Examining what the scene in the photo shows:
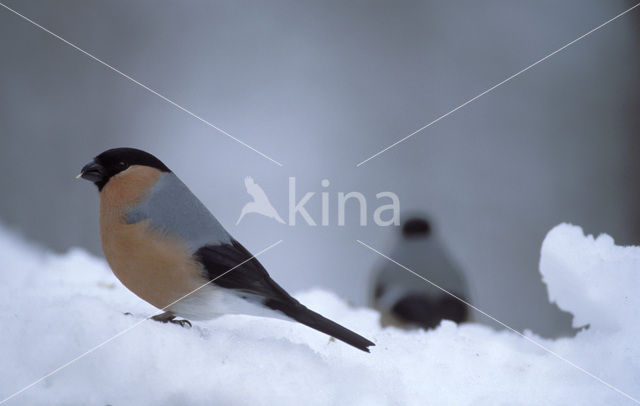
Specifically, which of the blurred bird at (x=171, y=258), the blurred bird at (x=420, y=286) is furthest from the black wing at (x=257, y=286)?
the blurred bird at (x=420, y=286)

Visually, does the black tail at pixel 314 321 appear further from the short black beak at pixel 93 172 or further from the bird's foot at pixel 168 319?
the short black beak at pixel 93 172

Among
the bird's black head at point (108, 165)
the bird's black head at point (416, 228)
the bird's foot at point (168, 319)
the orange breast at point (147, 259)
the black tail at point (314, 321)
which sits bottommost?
the bird's foot at point (168, 319)

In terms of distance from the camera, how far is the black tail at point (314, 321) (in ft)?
1.96

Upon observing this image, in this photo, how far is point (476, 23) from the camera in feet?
2.98

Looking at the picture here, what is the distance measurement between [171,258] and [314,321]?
17 cm

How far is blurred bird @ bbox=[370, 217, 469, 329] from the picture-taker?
0.86m

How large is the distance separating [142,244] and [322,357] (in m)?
0.23

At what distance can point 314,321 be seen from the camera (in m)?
0.60

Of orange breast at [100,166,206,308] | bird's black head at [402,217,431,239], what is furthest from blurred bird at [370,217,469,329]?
orange breast at [100,166,206,308]

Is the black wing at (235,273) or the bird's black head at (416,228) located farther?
the bird's black head at (416,228)

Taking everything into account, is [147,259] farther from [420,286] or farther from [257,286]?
[420,286]

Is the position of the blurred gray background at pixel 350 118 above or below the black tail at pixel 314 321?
above

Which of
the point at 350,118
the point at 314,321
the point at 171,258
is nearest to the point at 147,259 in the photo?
the point at 171,258

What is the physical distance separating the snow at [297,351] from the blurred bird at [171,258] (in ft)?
0.12
